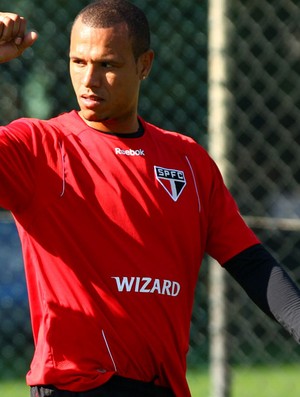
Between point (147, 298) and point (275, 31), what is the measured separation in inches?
124

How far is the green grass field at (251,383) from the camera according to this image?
7184mm

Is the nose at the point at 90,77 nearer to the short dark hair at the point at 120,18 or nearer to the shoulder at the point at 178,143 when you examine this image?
the short dark hair at the point at 120,18

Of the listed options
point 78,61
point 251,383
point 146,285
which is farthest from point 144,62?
point 251,383

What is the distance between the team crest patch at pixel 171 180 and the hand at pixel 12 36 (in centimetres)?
68

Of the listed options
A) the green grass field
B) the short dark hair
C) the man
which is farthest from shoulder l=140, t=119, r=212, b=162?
the green grass field

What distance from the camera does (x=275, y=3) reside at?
6402mm

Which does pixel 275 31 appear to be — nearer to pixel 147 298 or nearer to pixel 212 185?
pixel 212 185

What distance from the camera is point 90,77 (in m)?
3.60

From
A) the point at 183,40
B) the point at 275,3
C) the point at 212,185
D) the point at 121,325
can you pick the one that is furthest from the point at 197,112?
the point at 121,325

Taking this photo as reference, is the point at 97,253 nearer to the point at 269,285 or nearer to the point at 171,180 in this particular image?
the point at 171,180

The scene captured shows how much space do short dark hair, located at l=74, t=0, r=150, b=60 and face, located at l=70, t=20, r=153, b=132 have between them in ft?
0.07

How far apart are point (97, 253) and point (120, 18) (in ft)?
2.50

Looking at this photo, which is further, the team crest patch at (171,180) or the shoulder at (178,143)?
the shoulder at (178,143)

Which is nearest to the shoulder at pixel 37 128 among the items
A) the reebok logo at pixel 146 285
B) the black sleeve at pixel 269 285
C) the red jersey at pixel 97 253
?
the red jersey at pixel 97 253
